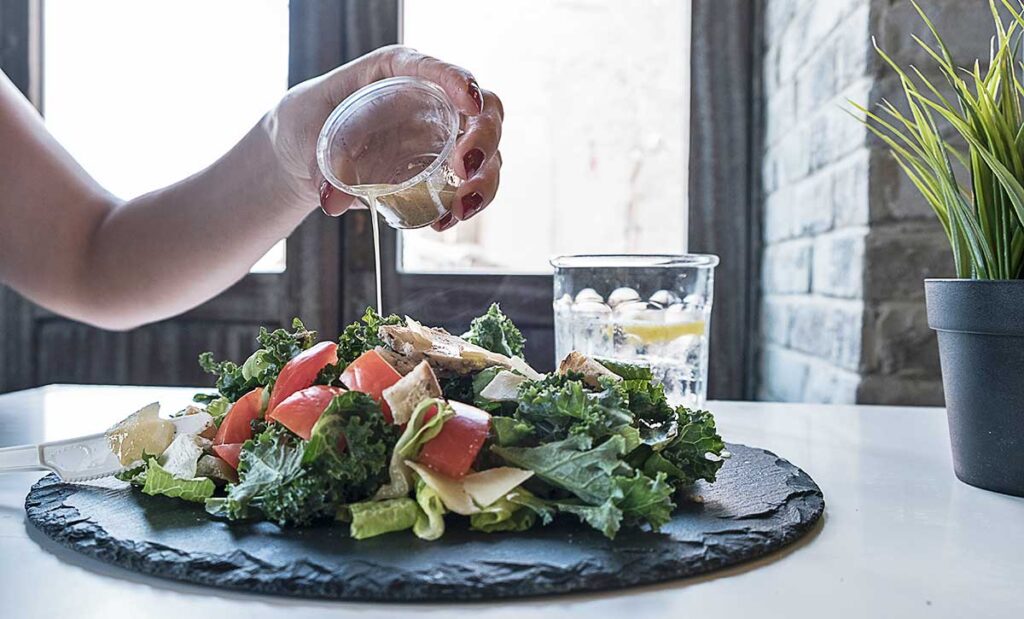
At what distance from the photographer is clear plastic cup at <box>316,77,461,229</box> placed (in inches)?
39.9

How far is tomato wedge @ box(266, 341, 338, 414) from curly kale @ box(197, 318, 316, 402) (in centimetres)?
4

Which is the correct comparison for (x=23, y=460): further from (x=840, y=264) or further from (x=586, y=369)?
(x=840, y=264)

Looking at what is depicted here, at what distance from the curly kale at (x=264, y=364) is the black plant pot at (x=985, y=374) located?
0.56 m

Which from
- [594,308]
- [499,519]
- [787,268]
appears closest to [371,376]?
[499,519]

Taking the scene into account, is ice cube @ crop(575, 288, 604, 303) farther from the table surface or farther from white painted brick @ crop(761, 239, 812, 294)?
white painted brick @ crop(761, 239, 812, 294)

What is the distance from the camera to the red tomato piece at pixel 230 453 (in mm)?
741

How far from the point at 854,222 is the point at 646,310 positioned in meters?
0.47

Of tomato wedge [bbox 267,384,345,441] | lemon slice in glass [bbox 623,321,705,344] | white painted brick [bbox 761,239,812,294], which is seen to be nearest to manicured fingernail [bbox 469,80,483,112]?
lemon slice in glass [bbox 623,321,705,344]

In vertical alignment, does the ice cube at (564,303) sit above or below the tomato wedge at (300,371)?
above

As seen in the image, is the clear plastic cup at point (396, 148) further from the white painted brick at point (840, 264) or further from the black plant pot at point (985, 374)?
the white painted brick at point (840, 264)

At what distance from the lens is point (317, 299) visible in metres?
2.35

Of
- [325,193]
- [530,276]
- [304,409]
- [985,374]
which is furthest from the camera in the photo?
[530,276]

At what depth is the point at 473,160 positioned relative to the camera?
1078 millimetres

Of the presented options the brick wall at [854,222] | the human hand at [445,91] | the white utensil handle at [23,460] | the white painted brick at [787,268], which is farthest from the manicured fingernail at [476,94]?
the white painted brick at [787,268]
